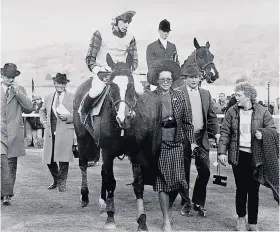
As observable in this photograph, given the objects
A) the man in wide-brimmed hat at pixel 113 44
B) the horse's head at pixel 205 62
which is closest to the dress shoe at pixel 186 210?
the man in wide-brimmed hat at pixel 113 44

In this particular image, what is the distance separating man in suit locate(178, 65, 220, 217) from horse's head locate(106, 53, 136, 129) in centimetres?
133

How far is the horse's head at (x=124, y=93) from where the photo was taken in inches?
207

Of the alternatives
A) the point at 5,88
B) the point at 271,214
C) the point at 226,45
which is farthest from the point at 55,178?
the point at 226,45

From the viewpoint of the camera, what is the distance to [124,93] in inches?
213

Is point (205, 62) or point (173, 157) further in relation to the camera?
point (205, 62)

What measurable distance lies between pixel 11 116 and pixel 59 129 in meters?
1.68

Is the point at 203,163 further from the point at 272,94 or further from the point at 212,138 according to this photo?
the point at 272,94

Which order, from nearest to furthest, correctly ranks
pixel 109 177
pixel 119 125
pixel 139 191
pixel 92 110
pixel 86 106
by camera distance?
pixel 119 125
pixel 139 191
pixel 109 177
pixel 92 110
pixel 86 106

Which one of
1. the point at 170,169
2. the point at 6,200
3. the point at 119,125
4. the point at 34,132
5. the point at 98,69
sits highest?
the point at 98,69

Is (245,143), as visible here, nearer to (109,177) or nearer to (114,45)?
(109,177)

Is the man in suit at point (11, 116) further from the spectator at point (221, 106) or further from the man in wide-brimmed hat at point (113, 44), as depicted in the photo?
A: the spectator at point (221, 106)

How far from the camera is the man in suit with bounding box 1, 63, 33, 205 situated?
22.9 feet

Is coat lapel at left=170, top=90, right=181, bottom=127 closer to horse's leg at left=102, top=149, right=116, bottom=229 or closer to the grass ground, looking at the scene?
horse's leg at left=102, top=149, right=116, bottom=229

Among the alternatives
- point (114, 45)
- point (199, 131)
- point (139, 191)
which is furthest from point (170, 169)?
point (114, 45)
